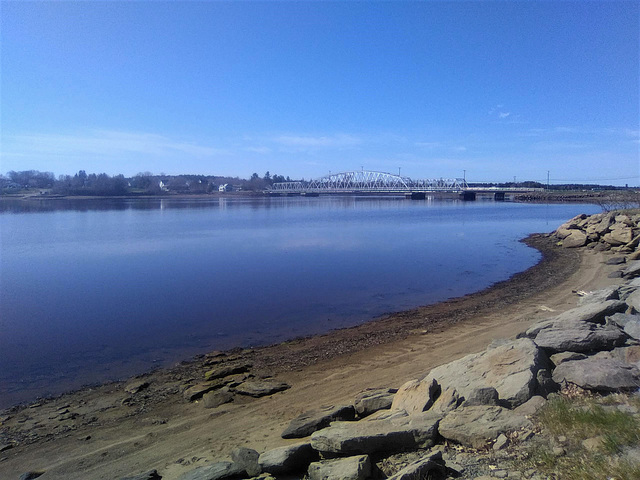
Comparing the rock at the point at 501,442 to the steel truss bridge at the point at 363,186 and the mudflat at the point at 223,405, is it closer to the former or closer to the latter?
the mudflat at the point at 223,405

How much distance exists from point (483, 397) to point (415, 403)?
0.86 meters

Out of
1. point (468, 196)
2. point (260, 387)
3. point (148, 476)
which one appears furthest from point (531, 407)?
point (468, 196)

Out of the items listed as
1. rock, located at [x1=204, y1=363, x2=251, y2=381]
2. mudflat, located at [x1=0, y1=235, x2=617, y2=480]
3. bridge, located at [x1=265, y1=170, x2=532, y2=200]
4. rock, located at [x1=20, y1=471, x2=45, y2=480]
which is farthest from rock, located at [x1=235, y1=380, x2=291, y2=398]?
bridge, located at [x1=265, y1=170, x2=532, y2=200]

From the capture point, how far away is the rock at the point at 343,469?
398 centimetres

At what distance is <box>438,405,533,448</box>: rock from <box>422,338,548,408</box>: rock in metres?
0.56

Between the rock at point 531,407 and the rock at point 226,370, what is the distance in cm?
557

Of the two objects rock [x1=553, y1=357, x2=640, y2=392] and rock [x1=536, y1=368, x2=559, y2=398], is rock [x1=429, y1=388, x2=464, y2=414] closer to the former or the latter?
rock [x1=536, y1=368, x2=559, y2=398]

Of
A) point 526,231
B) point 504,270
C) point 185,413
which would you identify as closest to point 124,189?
point 526,231

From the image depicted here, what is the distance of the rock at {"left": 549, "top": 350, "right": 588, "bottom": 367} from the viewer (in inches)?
231

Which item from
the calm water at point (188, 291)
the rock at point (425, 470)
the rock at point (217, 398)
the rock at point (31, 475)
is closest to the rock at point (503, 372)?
the rock at point (425, 470)

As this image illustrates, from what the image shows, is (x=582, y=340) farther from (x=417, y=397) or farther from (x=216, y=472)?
(x=216, y=472)

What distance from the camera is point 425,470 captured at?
371 centimetres

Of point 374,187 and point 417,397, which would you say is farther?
point 374,187

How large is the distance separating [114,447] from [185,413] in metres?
1.22
